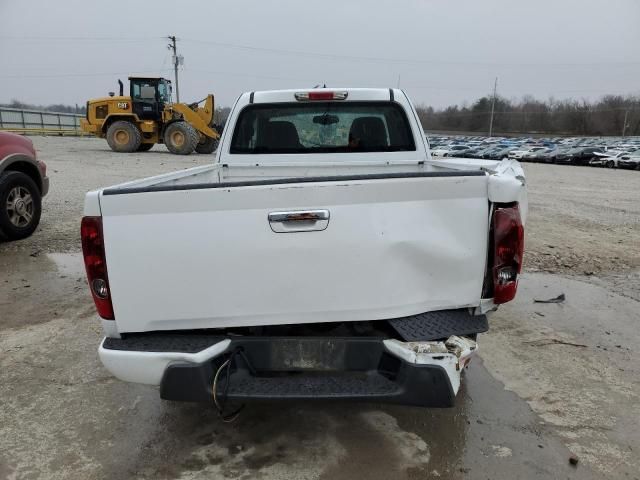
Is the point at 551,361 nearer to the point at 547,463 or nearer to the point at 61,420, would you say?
the point at 547,463

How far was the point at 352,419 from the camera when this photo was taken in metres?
3.07

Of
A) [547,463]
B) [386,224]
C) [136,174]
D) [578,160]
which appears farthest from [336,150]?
[578,160]

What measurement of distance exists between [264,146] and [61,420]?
2.82 meters

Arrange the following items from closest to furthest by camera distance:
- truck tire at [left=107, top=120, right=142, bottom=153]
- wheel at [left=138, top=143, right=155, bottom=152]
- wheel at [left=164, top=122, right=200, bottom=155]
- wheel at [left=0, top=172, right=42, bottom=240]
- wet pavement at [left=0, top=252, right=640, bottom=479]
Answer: wet pavement at [left=0, top=252, right=640, bottom=479]
wheel at [left=0, top=172, right=42, bottom=240]
wheel at [left=164, top=122, right=200, bottom=155]
truck tire at [left=107, top=120, right=142, bottom=153]
wheel at [left=138, top=143, right=155, bottom=152]

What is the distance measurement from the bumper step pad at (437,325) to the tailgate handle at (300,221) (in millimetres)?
629

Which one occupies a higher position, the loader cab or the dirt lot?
the loader cab

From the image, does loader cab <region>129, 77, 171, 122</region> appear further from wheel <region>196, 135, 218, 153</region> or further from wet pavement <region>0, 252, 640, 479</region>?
wet pavement <region>0, 252, 640, 479</region>

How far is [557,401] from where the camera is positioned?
329 centimetres

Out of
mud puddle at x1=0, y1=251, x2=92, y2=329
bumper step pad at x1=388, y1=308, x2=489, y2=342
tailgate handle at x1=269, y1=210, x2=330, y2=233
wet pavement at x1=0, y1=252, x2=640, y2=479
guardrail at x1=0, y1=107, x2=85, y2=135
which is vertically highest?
guardrail at x1=0, y1=107, x2=85, y2=135

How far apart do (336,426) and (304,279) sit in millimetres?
1167

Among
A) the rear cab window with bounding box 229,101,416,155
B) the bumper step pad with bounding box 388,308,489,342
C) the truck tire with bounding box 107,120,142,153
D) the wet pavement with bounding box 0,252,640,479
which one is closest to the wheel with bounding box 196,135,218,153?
the truck tire with bounding box 107,120,142,153

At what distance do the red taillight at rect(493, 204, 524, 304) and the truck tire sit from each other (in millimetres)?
23465

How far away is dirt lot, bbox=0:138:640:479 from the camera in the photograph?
105 inches

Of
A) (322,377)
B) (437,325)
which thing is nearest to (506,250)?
(437,325)
